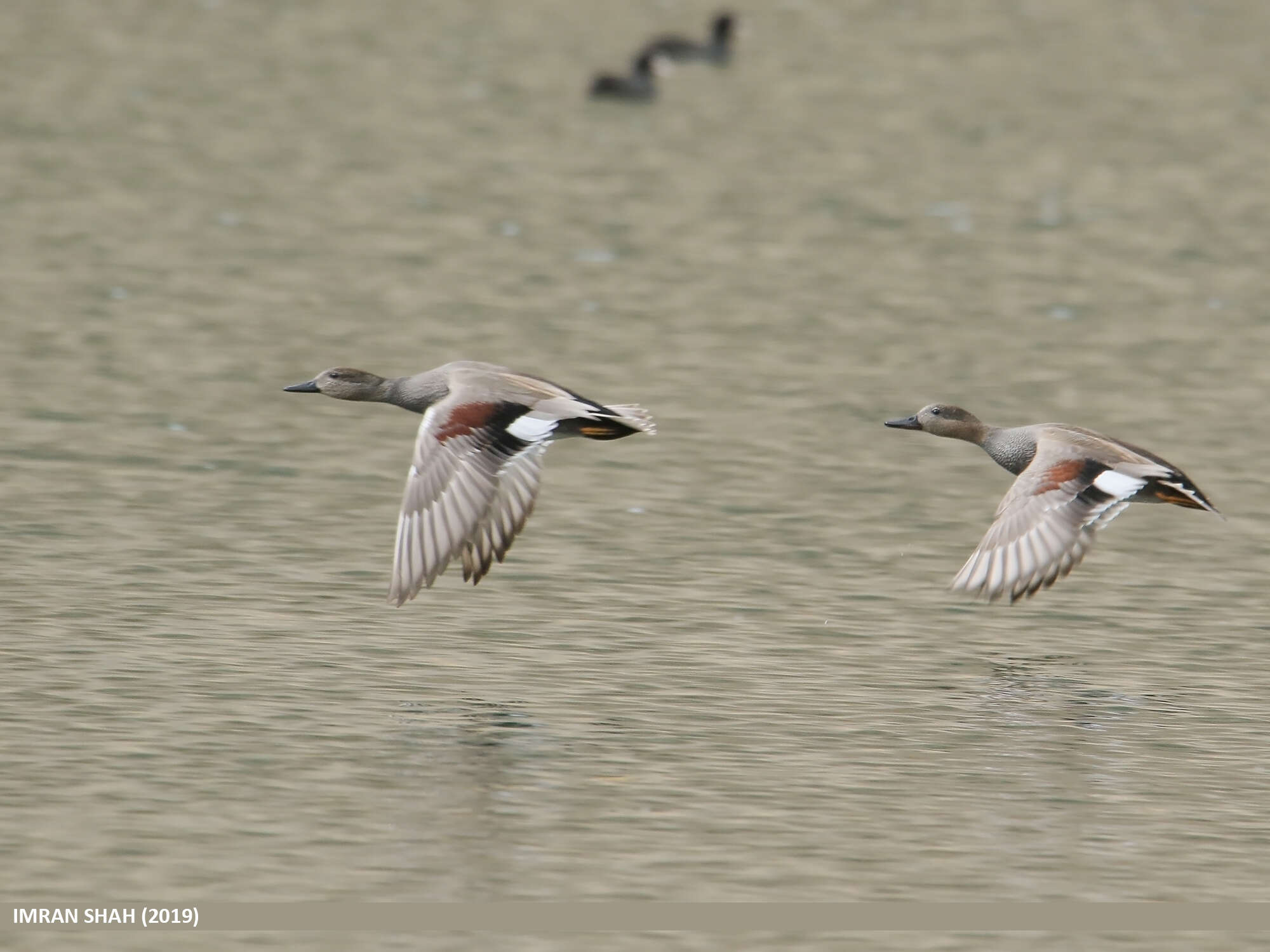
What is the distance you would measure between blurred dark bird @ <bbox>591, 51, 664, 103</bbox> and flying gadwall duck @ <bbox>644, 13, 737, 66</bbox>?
0.29 meters

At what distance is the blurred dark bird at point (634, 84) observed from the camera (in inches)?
1403

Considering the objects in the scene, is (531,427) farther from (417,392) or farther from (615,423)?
(417,392)

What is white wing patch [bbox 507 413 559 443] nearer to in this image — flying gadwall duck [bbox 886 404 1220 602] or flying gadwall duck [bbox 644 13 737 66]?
flying gadwall duck [bbox 886 404 1220 602]

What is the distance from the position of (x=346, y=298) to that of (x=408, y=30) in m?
19.8

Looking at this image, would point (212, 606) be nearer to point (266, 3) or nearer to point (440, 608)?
point (440, 608)

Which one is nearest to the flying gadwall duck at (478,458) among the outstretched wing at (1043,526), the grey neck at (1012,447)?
the outstretched wing at (1043,526)

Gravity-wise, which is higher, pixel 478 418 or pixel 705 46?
pixel 705 46

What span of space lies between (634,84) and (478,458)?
2338cm

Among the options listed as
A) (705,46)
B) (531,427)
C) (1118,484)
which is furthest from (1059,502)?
(705,46)

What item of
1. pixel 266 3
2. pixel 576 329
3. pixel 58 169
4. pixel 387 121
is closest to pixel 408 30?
pixel 266 3

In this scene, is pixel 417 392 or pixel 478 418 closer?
pixel 478 418

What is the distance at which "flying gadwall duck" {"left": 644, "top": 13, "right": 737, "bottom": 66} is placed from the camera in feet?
122

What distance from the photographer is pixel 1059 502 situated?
43.2 ft

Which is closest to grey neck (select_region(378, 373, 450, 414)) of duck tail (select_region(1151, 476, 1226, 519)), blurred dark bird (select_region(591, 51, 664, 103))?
duck tail (select_region(1151, 476, 1226, 519))
